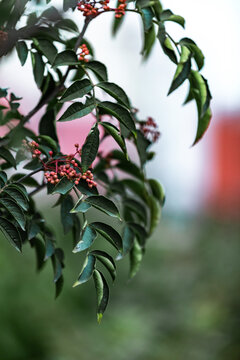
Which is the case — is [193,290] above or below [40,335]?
below

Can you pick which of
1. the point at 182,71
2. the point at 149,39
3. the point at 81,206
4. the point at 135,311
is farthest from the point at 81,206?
the point at 135,311

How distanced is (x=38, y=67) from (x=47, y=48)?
0.09ft

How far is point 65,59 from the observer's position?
25.4 inches

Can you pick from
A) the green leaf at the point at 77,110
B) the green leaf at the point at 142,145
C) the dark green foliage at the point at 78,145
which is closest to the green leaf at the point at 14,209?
the dark green foliage at the point at 78,145

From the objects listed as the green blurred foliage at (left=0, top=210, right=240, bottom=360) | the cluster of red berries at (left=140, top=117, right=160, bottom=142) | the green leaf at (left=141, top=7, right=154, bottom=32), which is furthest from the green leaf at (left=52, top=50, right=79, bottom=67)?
the green blurred foliage at (left=0, top=210, right=240, bottom=360)

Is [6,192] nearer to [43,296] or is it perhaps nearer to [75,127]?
[43,296]

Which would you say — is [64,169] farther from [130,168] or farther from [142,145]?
[130,168]

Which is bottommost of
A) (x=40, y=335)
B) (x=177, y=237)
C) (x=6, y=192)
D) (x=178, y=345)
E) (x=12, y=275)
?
(x=177, y=237)

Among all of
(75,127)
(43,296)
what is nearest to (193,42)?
(43,296)

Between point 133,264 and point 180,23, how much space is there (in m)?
0.35

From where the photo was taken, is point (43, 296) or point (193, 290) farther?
point (193, 290)

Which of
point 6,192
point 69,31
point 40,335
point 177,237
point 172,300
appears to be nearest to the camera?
point 6,192

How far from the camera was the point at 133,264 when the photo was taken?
2.76ft

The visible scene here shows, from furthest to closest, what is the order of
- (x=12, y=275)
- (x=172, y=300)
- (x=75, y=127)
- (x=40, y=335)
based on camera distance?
(x=75, y=127), (x=172, y=300), (x=12, y=275), (x=40, y=335)
